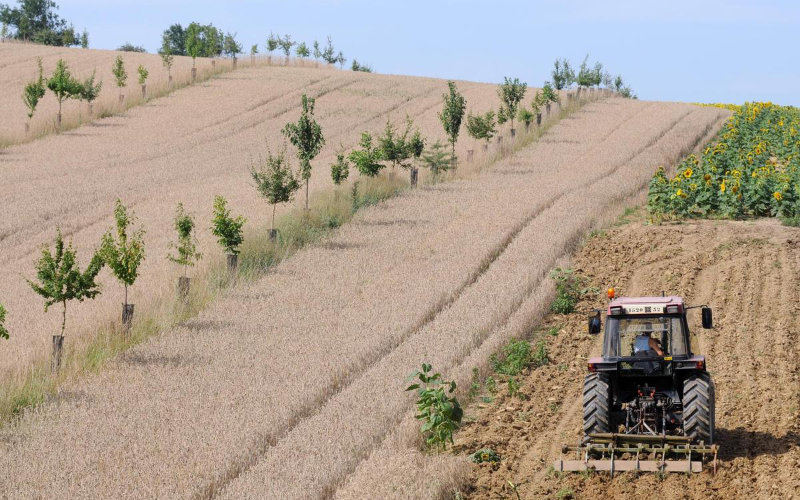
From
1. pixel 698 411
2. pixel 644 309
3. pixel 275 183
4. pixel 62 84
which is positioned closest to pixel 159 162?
pixel 62 84

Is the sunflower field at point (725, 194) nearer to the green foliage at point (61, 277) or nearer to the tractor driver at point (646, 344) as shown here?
the tractor driver at point (646, 344)

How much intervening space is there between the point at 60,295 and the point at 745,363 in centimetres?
1191

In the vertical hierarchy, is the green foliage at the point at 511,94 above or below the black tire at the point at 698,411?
above

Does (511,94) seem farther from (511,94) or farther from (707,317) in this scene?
(707,317)

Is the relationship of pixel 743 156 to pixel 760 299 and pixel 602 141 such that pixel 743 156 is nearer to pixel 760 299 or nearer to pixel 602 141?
pixel 602 141

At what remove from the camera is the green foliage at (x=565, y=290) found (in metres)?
19.8

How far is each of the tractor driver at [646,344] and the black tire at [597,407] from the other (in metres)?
0.63

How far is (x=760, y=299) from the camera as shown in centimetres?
1994

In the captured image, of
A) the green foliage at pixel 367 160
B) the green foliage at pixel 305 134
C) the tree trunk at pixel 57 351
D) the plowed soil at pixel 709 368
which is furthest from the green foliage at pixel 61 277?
the green foliage at pixel 367 160

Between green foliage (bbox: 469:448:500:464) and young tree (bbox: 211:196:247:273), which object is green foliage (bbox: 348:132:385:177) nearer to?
young tree (bbox: 211:196:247:273)

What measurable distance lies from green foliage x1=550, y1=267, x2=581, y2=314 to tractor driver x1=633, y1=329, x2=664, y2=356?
23.7 feet

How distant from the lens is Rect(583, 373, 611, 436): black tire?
470 inches

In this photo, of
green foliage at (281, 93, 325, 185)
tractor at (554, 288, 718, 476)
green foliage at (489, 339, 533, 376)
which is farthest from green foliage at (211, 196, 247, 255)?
tractor at (554, 288, 718, 476)

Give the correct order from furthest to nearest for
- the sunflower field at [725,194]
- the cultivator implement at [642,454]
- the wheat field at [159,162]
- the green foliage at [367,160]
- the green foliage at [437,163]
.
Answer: the green foliage at [437,163]
the green foliage at [367,160]
the sunflower field at [725,194]
the wheat field at [159,162]
the cultivator implement at [642,454]
